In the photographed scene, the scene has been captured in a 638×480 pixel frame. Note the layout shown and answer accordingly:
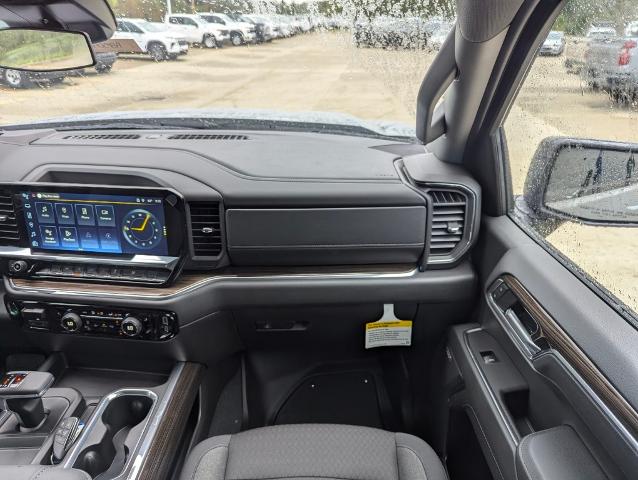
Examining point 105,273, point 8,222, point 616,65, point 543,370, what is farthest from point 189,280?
point 616,65

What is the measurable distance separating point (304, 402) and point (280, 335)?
17.2 inches

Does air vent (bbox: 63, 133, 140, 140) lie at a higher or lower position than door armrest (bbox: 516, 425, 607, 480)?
higher

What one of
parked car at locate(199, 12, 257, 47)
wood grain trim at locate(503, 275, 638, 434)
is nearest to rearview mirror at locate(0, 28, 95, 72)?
parked car at locate(199, 12, 257, 47)

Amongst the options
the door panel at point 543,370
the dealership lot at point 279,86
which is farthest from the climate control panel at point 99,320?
the door panel at point 543,370

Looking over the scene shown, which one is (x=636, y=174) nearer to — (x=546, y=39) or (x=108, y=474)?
(x=546, y=39)

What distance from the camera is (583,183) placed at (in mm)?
1637

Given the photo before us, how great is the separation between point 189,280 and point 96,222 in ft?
1.36

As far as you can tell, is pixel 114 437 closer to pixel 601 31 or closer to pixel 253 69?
pixel 253 69

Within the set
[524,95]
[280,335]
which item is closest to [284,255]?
[280,335]

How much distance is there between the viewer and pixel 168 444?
1.79 m

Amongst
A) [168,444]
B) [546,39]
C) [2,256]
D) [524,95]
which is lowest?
[168,444]

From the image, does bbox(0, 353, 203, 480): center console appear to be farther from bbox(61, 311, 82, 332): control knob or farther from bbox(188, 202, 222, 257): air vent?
bbox(188, 202, 222, 257): air vent

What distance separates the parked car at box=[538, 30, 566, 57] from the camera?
5.23 feet

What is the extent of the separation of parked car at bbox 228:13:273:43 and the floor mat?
5.23 ft
